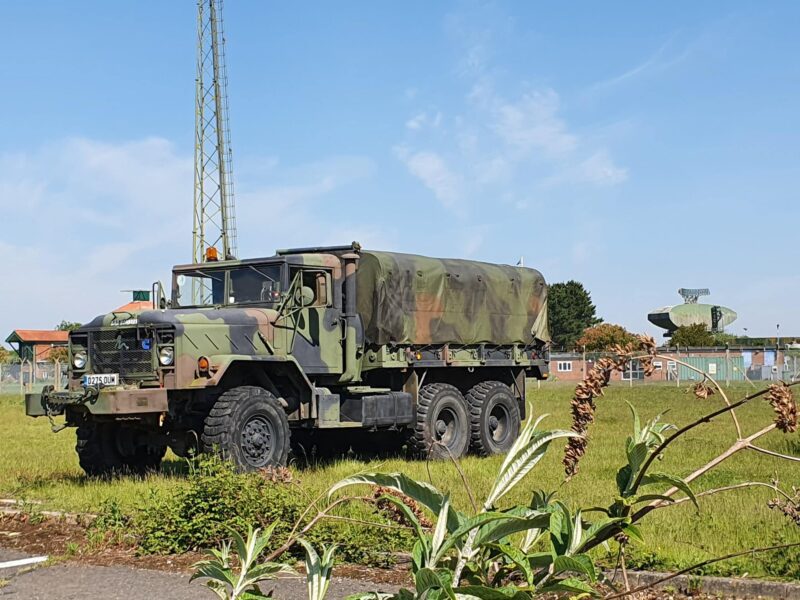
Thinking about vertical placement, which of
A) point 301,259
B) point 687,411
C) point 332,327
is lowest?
point 687,411

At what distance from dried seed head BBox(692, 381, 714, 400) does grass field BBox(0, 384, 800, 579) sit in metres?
0.15

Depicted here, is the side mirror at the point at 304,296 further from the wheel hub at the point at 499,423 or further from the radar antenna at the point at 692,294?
the radar antenna at the point at 692,294

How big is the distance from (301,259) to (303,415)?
2.05 metres

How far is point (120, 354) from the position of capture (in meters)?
12.5

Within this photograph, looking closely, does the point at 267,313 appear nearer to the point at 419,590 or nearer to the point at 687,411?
the point at 419,590

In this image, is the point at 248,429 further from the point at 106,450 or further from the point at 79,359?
the point at 79,359

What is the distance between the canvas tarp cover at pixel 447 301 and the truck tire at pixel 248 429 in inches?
100

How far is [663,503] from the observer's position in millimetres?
2609

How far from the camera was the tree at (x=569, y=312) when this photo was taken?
10088 cm

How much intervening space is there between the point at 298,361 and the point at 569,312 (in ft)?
294

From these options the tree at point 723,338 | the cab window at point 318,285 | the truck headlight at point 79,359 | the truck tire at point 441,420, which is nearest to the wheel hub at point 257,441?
the cab window at point 318,285

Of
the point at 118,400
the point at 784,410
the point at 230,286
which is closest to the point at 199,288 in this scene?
the point at 230,286

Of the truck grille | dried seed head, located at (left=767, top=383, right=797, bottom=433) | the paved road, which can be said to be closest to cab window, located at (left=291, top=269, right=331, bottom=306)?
the truck grille

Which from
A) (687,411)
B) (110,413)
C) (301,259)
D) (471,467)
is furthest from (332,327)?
(687,411)
